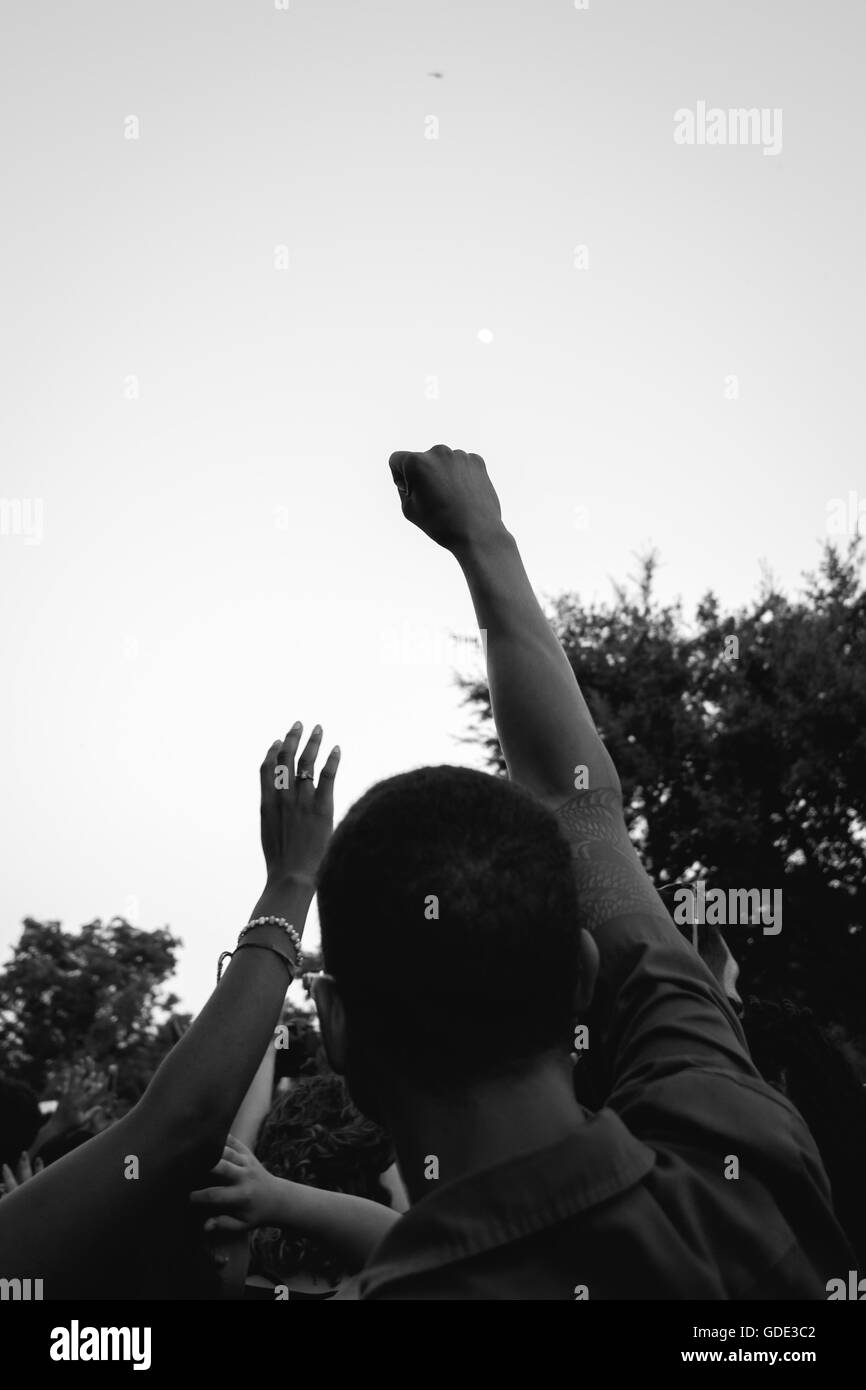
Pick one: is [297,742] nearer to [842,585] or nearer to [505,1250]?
[505,1250]

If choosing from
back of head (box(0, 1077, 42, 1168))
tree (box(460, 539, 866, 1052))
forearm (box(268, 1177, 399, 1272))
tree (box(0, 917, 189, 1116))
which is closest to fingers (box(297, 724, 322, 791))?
forearm (box(268, 1177, 399, 1272))

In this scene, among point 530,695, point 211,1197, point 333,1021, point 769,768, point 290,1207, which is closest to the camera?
point 333,1021

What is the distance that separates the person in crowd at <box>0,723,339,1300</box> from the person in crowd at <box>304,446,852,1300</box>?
1.01 ft

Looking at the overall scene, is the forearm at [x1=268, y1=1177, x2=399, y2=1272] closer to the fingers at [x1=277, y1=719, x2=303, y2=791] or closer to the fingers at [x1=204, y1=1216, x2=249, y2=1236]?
the fingers at [x1=204, y1=1216, x2=249, y2=1236]

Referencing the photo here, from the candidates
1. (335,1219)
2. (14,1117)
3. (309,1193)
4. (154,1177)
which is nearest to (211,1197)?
(154,1177)

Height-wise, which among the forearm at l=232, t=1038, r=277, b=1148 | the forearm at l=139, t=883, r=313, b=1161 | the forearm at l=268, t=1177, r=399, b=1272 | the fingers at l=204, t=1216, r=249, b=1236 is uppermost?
the forearm at l=139, t=883, r=313, b=1161

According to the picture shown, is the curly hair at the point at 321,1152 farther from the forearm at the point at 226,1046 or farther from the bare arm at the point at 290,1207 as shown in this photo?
the forearm at the point at 226,1046

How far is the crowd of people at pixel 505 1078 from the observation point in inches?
46.3

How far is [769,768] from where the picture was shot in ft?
67.7

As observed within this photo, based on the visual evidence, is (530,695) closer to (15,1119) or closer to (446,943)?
(446,943)

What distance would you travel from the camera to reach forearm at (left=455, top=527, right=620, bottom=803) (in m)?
1.67

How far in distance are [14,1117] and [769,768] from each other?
1722 cm

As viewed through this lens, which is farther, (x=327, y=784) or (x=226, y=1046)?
(x=327, y=784)

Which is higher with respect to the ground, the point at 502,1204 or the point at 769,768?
the point at 769,768
